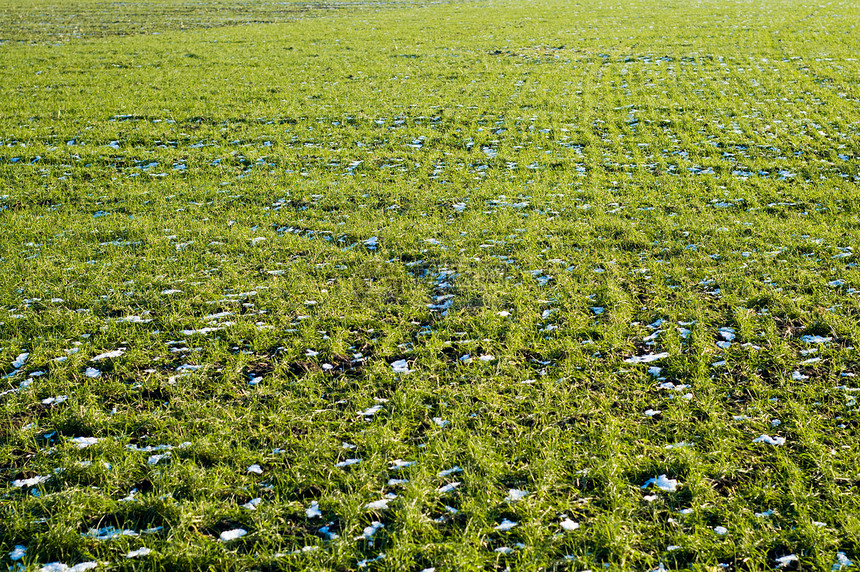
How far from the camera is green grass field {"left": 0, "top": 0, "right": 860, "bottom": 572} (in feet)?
12.0

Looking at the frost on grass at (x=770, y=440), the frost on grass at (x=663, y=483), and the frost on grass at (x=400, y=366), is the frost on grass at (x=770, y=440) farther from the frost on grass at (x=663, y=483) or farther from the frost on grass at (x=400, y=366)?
the frost on grass at (x=400, y=366)

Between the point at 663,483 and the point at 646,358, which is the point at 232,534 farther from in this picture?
the point at 646,358

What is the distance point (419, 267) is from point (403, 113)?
7389 millimetres

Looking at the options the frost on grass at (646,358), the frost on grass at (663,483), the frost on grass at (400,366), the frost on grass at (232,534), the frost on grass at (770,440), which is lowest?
the frost on grass at (663,483)

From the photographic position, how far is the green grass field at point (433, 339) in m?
3.66

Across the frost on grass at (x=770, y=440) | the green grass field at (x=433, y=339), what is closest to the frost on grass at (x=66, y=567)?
the green grass field at (x=433, y=339)

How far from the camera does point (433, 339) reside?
A: 217 inches

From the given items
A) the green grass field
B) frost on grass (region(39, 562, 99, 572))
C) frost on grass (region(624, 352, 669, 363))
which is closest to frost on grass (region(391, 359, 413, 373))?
the green grass field

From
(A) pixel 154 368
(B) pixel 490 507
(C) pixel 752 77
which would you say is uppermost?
(C) pixel 752 77

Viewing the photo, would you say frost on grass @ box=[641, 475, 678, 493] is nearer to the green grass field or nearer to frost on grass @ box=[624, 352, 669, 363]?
the green grass field

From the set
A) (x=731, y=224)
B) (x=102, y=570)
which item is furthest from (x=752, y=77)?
(x=102, y=570)

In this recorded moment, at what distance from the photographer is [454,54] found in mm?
20641

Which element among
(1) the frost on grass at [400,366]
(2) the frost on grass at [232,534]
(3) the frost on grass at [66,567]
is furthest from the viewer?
(1) the frost on grass at [400,366]

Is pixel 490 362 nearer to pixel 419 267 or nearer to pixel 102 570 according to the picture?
pixel 419 267
